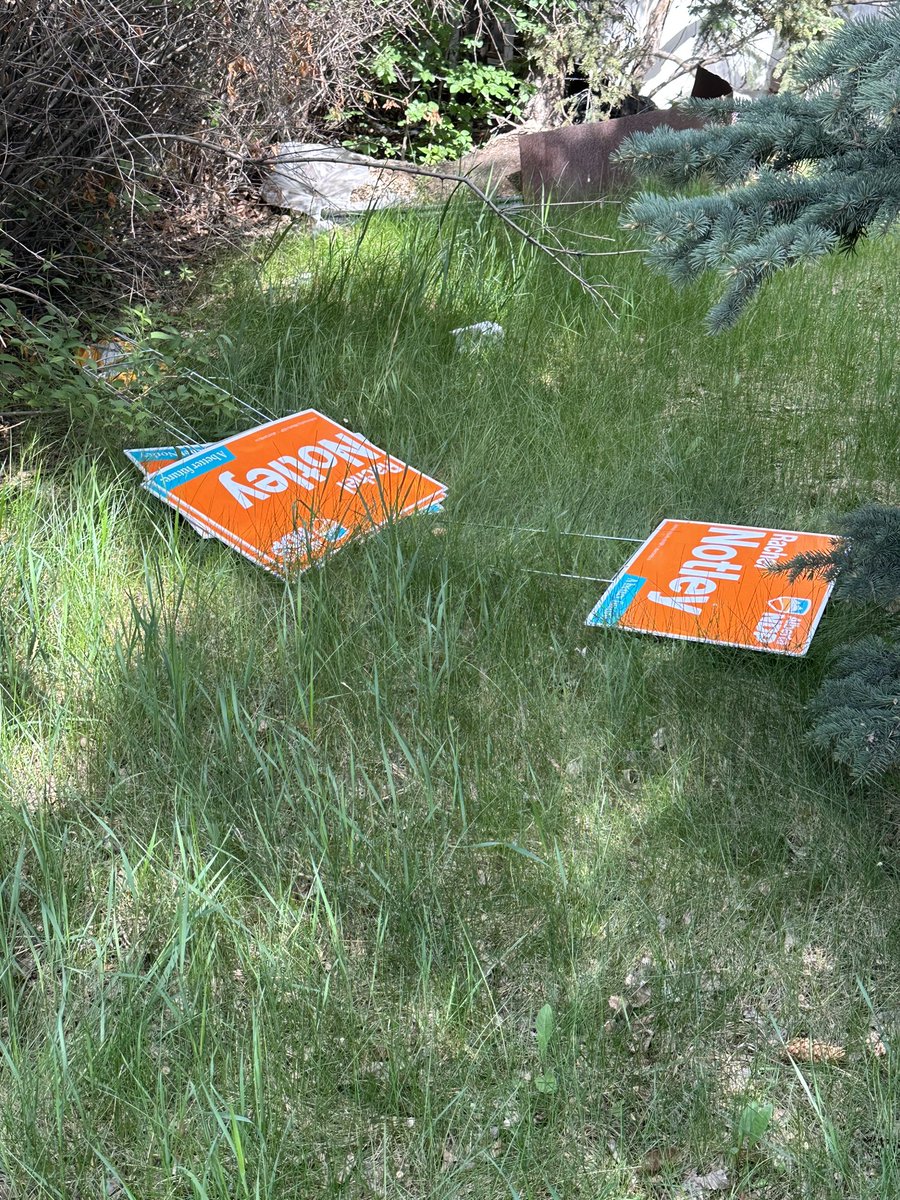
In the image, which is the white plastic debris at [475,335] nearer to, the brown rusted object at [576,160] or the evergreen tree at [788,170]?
the brown rusted object at [576,160]

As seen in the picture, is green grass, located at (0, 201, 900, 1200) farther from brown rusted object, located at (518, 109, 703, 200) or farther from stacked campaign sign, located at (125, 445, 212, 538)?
brown rusted object, located at (518, 109, 703, 200)

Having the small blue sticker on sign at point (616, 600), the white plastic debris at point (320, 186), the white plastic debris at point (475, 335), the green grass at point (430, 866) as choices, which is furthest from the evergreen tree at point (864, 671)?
the white plastic debris at point (320, 186)

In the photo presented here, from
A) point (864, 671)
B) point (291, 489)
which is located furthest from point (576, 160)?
point (864, 671)

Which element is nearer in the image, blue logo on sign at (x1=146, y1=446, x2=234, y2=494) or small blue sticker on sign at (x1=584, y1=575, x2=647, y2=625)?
small blue sticker on sign at (x1=584, y1=575, x2=647, y2=625)

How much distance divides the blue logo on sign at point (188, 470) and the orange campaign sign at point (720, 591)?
127 centimetres

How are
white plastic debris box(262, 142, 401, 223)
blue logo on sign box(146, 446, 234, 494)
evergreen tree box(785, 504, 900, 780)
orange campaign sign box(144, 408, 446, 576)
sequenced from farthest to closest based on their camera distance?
1. white plastic debris box(262, 142, 401, 223)
2. blue logo on sign box(146, 446, 234, 494)
3. orange campaign sign box(144, 408, 446, 576)
4. evergreen tree box(785, 504, 900, 780)

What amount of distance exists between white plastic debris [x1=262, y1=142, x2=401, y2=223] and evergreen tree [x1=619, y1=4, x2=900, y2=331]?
365cm

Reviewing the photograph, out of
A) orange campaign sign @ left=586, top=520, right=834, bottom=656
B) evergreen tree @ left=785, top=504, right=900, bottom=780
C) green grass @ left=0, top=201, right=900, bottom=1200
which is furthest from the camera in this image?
orange campaign sign @ left=586, top=520, right=834, bottom=656

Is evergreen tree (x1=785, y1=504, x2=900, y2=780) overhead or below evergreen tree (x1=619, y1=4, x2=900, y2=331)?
below

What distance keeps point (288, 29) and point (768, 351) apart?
8.23ft

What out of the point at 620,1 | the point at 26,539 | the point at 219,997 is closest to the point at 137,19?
the point at 26,539

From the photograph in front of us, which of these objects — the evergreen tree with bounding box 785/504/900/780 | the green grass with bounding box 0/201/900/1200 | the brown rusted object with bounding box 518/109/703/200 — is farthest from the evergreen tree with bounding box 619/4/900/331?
the brown rusted object with bounding box 518/109/703/200

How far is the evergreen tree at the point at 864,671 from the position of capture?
2090 millimetres

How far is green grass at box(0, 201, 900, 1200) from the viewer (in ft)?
5.60
